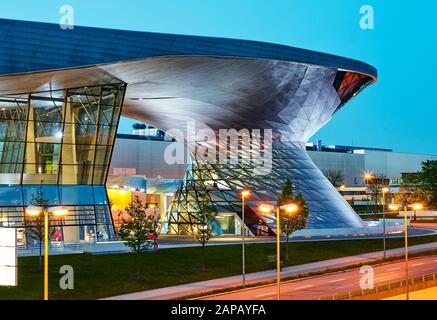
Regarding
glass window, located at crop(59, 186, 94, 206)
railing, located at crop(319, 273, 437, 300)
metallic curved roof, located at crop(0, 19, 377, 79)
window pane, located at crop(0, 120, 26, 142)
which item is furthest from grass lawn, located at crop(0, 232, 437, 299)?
window pane, located at crop(0, 120, 26, 142)

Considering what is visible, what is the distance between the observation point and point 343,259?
152ft

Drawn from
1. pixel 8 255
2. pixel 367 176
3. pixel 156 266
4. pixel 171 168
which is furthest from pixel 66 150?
pixel 367 176

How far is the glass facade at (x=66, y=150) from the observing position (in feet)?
169

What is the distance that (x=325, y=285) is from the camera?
34406 mm

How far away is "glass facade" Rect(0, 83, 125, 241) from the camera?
5162 cm

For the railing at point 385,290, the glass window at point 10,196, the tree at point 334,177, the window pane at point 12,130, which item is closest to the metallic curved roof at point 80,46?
the window pane at point 12,130

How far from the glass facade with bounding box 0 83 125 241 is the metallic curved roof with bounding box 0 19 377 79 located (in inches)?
248

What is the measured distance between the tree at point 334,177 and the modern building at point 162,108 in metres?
78.7

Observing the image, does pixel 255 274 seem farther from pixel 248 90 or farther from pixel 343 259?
pixel 248 90

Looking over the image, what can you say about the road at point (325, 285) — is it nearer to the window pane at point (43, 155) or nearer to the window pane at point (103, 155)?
the window pane at point (103, 155)

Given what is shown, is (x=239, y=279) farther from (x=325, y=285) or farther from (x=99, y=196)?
(x=99, y=196)

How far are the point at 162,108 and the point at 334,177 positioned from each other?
9393 cm

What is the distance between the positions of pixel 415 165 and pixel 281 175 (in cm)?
11464
